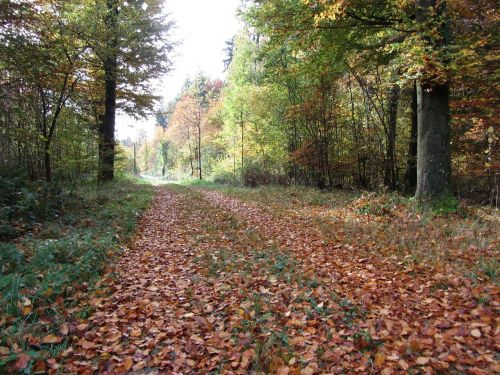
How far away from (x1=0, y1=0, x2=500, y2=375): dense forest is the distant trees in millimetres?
87

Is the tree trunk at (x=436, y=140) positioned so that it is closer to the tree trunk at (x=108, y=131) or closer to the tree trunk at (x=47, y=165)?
the tree trunk at (x=47, y=165)

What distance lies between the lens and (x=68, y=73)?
1123 cm

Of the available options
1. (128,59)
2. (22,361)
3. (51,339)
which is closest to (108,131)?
(128,59)

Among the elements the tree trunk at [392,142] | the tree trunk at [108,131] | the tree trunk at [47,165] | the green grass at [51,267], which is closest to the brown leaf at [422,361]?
the green grass at [51,267]

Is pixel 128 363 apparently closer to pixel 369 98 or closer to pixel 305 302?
pixel 305 302

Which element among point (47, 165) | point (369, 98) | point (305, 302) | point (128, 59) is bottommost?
point (305, 302)

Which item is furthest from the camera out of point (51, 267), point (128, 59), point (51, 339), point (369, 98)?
point (128, 59)

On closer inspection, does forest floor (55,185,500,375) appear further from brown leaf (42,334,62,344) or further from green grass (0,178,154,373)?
green grass (0,178,154,373)

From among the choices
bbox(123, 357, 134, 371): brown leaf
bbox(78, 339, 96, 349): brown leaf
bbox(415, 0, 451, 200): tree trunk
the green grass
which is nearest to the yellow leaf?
bbox(123, 357, 134, 371): brown leaf

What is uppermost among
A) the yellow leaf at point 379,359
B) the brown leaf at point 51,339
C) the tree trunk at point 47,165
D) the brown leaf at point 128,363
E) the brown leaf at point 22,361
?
the tree trunk at point 47,165

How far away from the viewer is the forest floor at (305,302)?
11.4ft

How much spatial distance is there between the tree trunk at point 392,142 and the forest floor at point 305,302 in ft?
21.0

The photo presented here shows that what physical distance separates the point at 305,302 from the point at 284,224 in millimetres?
4524

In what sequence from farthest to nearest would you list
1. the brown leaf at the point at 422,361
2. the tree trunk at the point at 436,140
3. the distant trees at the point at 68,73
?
the distant trees at the point at 68,73 < the tree trunk at the point at 436,140 < the brown leaf at the point at 422,361
